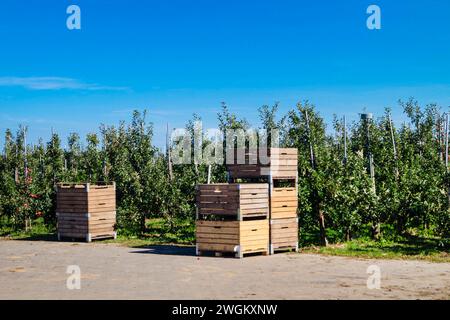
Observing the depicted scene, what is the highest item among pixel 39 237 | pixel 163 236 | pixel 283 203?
pixel 283 203

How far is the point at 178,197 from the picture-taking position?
2352cm

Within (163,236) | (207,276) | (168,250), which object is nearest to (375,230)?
(168,250)

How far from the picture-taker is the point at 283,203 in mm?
18172

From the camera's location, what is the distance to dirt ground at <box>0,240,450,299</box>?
1157 cm

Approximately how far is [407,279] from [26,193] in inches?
756

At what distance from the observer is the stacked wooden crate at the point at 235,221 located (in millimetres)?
17125

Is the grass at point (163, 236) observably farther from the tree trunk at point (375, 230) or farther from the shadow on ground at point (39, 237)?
the tree trunk at point (375, 230)

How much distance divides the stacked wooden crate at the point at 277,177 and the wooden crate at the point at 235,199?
1.25 feet

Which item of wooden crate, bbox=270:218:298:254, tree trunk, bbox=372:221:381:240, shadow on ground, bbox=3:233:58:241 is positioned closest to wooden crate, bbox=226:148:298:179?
wooden crate, bbox=270:218:298:254

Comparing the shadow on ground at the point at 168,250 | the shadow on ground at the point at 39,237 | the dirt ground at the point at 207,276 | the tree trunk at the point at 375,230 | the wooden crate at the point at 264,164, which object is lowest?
the shadow on ground at the point at 39,237

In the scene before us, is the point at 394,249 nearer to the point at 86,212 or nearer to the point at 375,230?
the point at 375,230

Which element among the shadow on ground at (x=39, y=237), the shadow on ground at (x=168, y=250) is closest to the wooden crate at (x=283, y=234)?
the shadow on ground at (x=168, y=250)

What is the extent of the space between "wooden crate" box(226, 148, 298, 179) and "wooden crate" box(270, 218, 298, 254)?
153 centimetres

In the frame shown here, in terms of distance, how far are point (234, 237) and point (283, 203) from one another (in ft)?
7.15
